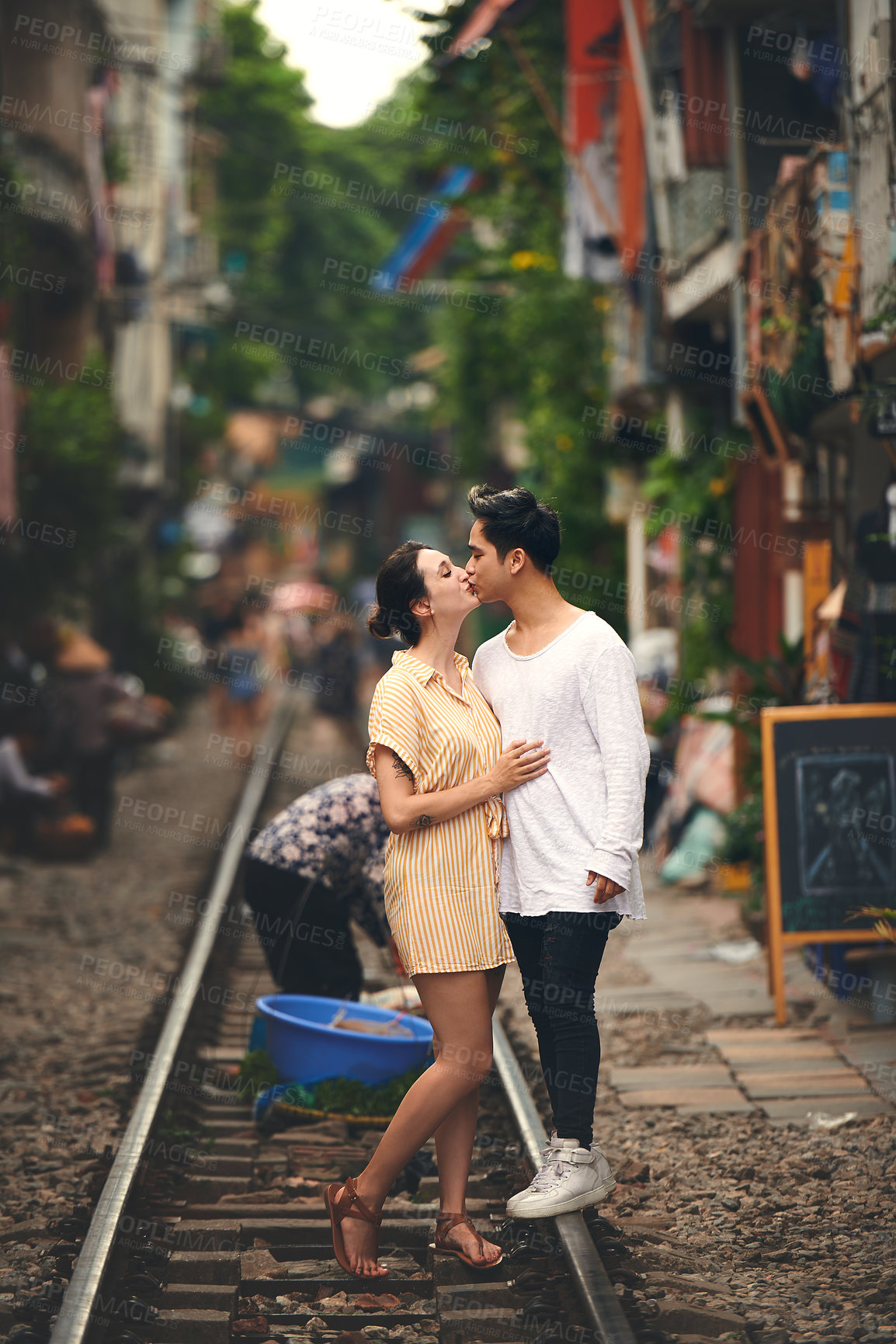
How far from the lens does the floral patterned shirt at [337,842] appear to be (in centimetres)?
605

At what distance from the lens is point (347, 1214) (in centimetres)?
429

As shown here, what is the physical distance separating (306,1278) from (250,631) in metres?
16.6

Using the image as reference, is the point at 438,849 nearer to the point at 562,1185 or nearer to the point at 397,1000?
the point at 562,1185

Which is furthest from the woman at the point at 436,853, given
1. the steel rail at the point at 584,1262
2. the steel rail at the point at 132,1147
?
the steel rail at the point at 132,1147

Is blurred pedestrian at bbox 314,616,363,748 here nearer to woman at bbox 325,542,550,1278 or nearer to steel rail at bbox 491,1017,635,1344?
steel rail at bbox 491,1017,635,1344

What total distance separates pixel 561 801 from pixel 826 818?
3319 millimetres

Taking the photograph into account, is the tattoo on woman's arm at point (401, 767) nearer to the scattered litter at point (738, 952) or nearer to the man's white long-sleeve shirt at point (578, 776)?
the man's white long-sleeve shirt at point (578, 776)

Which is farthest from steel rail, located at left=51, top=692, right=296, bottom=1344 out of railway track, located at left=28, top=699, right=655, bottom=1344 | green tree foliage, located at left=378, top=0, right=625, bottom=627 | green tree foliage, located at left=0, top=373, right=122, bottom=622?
green tree foliage, located at left=378, top=0, right=625, bottom=627

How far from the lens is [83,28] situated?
20.0 m

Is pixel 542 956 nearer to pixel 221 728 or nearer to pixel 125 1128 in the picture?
pixel 125 1128

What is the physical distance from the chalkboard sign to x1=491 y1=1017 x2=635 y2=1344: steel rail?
191 centimetres

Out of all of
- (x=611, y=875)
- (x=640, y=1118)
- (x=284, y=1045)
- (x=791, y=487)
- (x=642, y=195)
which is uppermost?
(x=642, y=195)

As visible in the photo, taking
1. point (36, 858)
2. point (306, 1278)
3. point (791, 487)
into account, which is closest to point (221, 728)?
point (36, 858)

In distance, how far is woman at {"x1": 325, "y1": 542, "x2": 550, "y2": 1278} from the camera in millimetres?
4172
